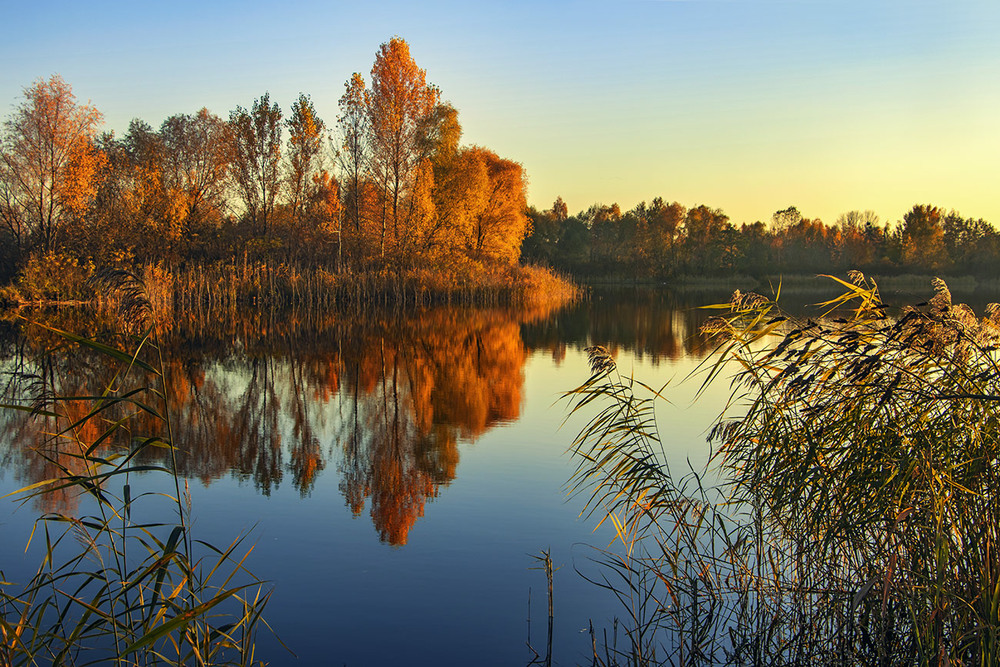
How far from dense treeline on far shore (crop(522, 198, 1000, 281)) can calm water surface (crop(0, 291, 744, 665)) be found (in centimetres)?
4504

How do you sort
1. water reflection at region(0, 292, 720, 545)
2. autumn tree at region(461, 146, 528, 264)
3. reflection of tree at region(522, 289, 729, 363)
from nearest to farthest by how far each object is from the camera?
water reflection at region(0, 292, 720, 545) < reflection of tree at region(522, 289, 729, 363) < autumn tree at region(461, 146, 528, 264)

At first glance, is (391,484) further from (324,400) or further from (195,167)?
(195,167)

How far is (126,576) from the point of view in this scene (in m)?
3.31

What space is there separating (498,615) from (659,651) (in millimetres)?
1046

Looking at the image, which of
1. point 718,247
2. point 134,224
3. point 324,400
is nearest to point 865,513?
point 324,400

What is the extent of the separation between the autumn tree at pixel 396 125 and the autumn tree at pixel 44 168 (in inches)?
478

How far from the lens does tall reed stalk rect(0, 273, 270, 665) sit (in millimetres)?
2961

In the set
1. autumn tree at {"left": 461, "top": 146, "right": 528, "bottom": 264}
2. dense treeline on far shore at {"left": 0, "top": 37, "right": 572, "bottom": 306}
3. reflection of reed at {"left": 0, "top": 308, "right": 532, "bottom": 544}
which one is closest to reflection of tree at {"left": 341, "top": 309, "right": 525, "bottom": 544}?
reflection of reed at {"left": 0, "top": 308, "right": 532, "bottom": 544}

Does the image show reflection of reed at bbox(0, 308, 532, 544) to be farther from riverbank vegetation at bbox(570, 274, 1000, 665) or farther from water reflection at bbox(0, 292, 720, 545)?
riverbank vegetation at bbox(570, 274, 1000, 665)

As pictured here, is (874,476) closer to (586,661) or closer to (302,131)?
(586,661)

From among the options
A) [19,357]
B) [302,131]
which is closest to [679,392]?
[19,357]

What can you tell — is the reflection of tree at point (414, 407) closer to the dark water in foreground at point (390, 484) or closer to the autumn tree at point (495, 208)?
the dark water in foreground at point (390, 484)

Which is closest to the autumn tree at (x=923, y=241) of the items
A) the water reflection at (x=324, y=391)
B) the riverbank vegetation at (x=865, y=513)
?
the water reflection at (x=324, y=391)

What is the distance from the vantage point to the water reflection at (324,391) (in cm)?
751
